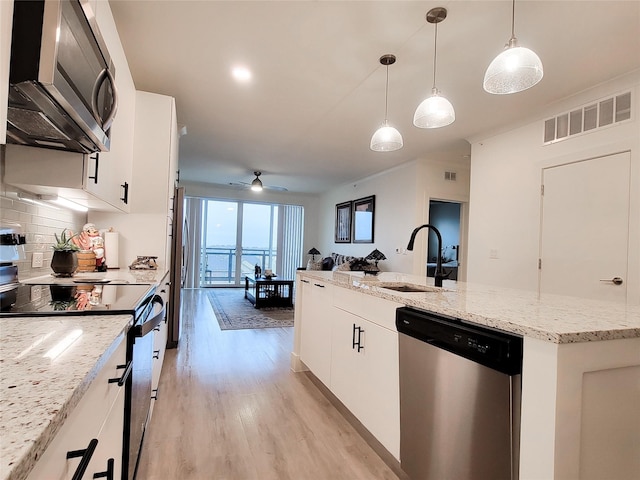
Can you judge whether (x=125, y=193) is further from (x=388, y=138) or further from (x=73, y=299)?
(x=388, y=138)

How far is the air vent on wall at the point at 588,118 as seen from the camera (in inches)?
106

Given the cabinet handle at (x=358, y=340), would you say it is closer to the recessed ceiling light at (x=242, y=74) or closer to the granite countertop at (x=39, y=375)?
the granite countertop at (x=39, y=375)

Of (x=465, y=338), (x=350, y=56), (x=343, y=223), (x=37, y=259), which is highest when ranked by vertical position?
(x=350, y=56)

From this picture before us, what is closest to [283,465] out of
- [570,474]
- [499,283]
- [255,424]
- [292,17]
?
[255,424]

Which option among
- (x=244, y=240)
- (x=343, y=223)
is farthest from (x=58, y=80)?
(x=244, y=240)

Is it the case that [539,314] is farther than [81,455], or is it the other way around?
[539,314]

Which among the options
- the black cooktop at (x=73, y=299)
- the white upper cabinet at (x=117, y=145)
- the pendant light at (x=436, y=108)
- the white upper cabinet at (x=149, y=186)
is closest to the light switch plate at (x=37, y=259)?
the black cooktop at (x=73, y=299)

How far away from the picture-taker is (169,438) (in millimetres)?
1947

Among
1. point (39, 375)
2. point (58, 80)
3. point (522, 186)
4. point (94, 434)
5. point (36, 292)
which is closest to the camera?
point (39, 375)

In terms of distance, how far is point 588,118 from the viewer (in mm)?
2932

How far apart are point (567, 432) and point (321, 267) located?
6.76 metres

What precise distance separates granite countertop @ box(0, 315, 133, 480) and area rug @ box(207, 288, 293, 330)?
3666 mm

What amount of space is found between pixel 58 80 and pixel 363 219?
5971mm

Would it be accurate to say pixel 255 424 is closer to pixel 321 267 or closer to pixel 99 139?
pixel 99 139
